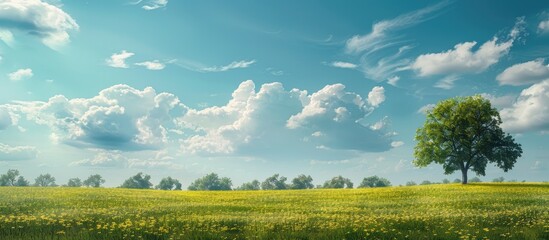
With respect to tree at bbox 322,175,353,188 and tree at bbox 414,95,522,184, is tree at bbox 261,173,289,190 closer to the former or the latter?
tree at bbox 322,175,353,188

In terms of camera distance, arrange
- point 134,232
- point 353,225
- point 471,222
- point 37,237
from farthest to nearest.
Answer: point 471,222, point 353,225, point 134,232, point 37,237

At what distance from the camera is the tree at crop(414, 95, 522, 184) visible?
65.7m

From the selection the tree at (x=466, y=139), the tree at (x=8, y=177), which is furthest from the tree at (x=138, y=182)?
the tree at (x=466, y=139)

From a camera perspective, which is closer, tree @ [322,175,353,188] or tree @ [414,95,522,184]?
tree @ [414,95,522,184]

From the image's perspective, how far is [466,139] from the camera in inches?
2625

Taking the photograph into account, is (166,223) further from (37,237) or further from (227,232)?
(37,237)

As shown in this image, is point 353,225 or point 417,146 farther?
point 417,146

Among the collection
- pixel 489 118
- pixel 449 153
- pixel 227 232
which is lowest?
pixel 227 232

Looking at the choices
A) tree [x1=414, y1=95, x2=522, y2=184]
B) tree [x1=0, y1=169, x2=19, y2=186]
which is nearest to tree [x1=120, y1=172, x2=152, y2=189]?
tree [x1=0, y1=169, x2=19, y2=186]

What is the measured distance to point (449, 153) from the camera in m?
69.6

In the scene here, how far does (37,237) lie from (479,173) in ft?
220

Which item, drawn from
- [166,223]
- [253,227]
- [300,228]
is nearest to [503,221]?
[300,228]

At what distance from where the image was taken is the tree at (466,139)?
65688 mm

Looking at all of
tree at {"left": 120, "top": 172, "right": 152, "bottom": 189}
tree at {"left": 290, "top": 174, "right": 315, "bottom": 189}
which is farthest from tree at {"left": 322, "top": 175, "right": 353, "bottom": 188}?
tree at {"left": 120, "top": 172, "right": 152, "bottom": 189}
